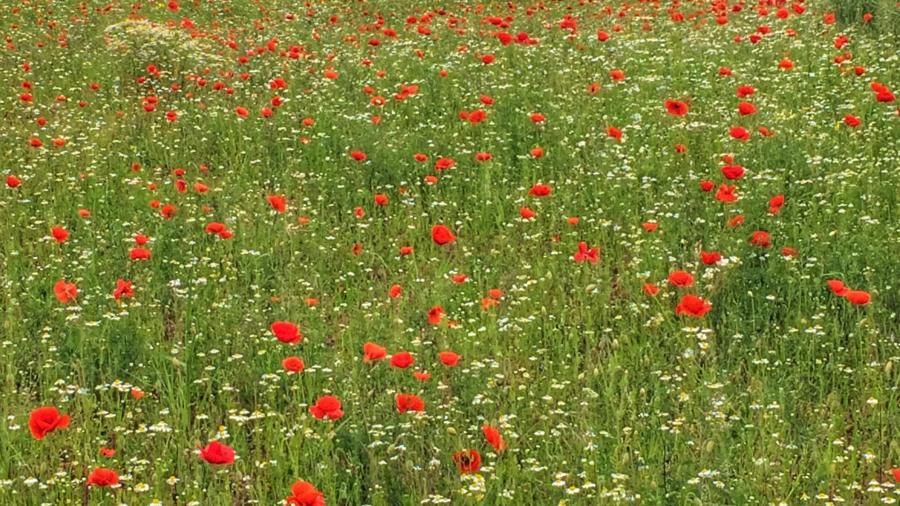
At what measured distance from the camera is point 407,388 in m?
3.96

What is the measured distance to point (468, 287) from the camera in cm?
500

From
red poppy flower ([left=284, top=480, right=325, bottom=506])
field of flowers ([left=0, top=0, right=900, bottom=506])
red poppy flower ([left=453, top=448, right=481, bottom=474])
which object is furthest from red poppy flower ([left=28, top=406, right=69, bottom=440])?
red poppy flower ([left=453, top=448, right=481, bottom=474])

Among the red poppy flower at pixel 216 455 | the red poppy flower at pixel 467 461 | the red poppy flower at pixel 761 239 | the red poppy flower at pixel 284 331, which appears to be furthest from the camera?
the red poppy flower at pixel 761 239

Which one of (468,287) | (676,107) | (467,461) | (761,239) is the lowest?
(468,287)

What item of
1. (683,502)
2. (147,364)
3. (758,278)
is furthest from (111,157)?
(683,502)

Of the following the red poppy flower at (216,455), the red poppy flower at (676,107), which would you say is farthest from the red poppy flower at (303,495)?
the red poppy flower at (676,107)

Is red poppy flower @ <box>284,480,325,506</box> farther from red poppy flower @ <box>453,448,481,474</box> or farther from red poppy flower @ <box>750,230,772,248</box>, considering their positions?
red poppy flower @ <box>750,230,772,248</box>

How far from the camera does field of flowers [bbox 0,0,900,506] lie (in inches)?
138

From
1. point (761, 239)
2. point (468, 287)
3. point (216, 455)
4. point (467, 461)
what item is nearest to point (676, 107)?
point (761, 239)

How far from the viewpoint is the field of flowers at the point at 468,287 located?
351 cm

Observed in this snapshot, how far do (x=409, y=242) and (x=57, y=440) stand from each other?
2.47 m

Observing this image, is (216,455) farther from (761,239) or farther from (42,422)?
(761,239)

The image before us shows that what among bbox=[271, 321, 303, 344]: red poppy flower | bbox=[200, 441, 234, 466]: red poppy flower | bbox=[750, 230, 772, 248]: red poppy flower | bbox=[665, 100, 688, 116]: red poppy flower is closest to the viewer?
bbox=[200, 441, 234, 466]: red poppy flower

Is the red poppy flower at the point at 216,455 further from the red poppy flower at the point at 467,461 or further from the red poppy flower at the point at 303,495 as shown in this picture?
the red poppy flower at the point at 467,461
